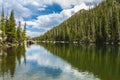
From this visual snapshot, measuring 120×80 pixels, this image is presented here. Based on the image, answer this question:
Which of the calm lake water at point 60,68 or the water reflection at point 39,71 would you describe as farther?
the calm lake water at point 60,68

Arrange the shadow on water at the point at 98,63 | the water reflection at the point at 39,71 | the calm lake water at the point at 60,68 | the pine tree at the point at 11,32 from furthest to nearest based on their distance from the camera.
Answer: the pine tree at the point at 11,32, the shadow on water at the point at 98,63, the calm lake water at the point at 60,68, the water reflection at the point at 39,71

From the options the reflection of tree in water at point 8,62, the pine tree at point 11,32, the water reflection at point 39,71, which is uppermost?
the pine tree at point 11,32

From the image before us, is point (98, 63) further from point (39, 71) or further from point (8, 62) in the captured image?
point (8, 62)

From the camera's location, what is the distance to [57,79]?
1226 inches

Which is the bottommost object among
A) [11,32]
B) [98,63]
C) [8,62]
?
[98,63]

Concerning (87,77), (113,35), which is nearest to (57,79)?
(87,77)

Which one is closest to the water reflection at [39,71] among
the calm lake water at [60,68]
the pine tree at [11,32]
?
the calm lake water at [60,68]

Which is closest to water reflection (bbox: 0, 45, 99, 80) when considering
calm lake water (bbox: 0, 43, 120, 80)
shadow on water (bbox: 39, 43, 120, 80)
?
calm lake water (bbox: 0, 43, 120, 80)

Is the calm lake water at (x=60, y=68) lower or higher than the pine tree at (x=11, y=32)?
lower

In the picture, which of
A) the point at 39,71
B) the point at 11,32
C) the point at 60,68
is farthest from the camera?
the point at 11,32

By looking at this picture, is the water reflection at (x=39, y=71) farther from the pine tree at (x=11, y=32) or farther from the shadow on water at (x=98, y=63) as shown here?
the pine tree at (x=11, y=32)

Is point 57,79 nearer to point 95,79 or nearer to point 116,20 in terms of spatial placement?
point 95,79

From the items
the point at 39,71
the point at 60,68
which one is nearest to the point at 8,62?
the point at 39,71

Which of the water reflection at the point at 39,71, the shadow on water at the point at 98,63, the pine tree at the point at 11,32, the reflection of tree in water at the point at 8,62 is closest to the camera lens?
the water reflection at the point at 39,71
